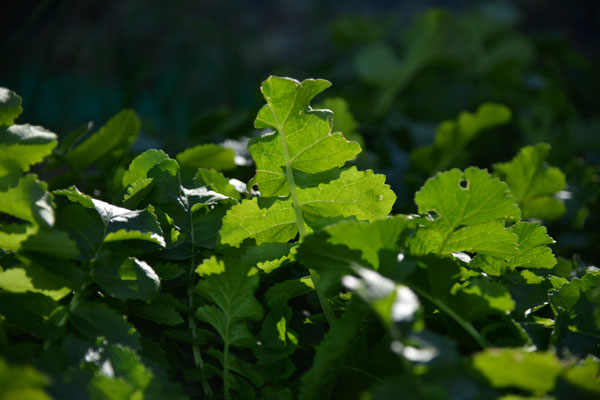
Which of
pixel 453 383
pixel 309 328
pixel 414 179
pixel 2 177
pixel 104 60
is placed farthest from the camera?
pixel 104 60

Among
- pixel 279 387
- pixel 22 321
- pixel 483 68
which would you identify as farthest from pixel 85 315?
pixel 483 68

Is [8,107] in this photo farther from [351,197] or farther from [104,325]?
[351,197]

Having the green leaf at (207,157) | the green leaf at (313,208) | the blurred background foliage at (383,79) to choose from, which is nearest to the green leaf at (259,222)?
the green leaf at (313,208)

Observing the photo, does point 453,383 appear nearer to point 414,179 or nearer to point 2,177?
point 2,177

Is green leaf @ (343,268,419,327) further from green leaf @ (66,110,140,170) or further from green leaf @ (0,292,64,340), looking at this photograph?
green leaf @ (66,110,140,170)

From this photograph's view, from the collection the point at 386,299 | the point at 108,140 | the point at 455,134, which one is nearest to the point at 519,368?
the point at 386,299
